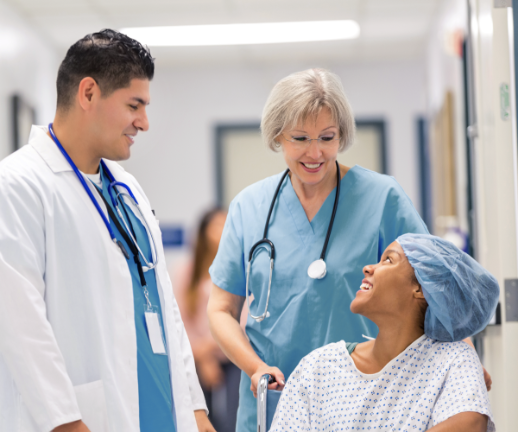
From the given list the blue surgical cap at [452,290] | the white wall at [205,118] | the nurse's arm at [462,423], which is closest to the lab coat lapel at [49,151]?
the blue surgical cap at [452,290]

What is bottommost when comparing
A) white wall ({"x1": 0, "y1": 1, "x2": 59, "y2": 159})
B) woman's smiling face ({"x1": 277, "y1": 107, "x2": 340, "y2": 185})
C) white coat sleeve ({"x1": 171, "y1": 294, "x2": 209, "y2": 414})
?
white coat sleeve ({"x1": 171, "y1": 294, "x2": 209, "y2": 414})

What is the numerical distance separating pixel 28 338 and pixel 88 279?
178 mm

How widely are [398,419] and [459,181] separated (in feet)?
8.34

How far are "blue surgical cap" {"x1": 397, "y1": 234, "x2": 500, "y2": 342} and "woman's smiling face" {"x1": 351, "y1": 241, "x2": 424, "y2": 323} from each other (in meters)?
0.03

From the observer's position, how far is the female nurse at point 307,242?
1.42 metres

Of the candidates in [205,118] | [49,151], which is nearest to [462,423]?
[49,151]

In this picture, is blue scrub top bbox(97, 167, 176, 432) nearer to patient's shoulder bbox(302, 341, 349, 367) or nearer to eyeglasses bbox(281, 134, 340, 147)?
A: patient's shoulder bbox(302, 341, 349, 367)

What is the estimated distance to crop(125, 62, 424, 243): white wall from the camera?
5.32 m

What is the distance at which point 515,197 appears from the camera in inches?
59.1

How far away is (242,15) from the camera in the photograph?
162 inches

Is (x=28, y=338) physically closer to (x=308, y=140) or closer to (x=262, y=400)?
(x=262, y=400)

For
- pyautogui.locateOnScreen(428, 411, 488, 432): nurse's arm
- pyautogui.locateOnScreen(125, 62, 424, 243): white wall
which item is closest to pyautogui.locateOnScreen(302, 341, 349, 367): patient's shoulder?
pyautogui.locateOnScreen(428, 411, 488, 432): nurse's arm

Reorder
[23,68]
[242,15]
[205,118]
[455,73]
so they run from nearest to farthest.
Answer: [455,73], [23,68], [242,15], [205,118]

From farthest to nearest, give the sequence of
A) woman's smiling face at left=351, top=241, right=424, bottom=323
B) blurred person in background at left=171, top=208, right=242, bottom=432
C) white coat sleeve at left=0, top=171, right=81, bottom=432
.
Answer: blurred person in background at left=171, top=208, right=242, bottom=432 < woman's smiling face at left=351, top=241, right=424, bottom=323 < white coat sleeve at left=0, top=171, right=81, bottom=432
